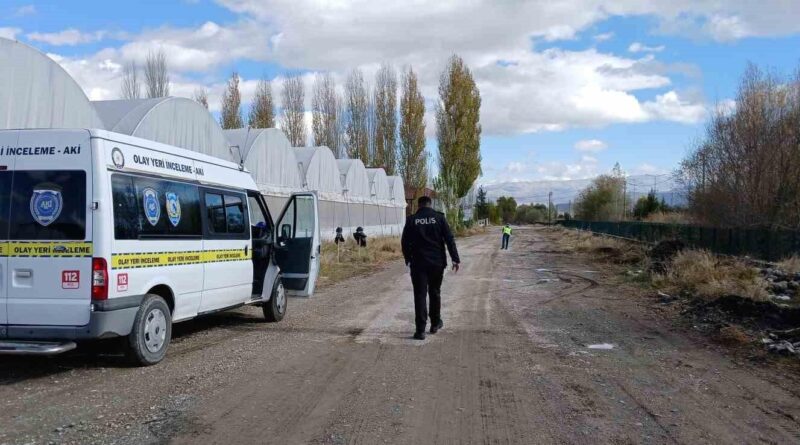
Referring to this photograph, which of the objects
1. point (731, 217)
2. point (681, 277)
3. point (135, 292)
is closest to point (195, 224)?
point (135, 292)

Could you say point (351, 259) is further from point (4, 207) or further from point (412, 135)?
point (412, 135)

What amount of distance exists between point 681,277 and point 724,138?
8493 mm

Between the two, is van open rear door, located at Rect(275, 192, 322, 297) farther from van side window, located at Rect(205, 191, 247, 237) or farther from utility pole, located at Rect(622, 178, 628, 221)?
utility pole, located at Rect(622, 178, 628, 221)

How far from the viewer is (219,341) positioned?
8438 mm

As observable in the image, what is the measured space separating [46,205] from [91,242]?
0.61 meters

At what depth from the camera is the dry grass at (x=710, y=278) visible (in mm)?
12094

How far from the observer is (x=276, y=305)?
391 inches

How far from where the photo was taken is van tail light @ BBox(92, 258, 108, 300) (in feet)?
20.0

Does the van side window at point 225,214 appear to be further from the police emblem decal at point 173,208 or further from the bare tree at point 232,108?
the bare tree at point 232,108

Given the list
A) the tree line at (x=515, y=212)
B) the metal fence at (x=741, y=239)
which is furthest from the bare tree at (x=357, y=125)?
the tree line at (x=515, y=212)

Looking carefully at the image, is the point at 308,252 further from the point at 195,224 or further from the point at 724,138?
the point at 724,138

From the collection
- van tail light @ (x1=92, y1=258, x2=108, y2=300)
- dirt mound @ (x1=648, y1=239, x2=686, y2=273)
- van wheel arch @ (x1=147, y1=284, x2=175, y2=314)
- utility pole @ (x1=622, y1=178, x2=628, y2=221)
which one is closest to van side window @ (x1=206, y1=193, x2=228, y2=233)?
van wheel arch @ (x1=147, y1=284, x2=175, y2=314)

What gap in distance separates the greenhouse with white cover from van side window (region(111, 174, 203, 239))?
3.23 m

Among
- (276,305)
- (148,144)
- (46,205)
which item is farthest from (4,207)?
(276,305)
